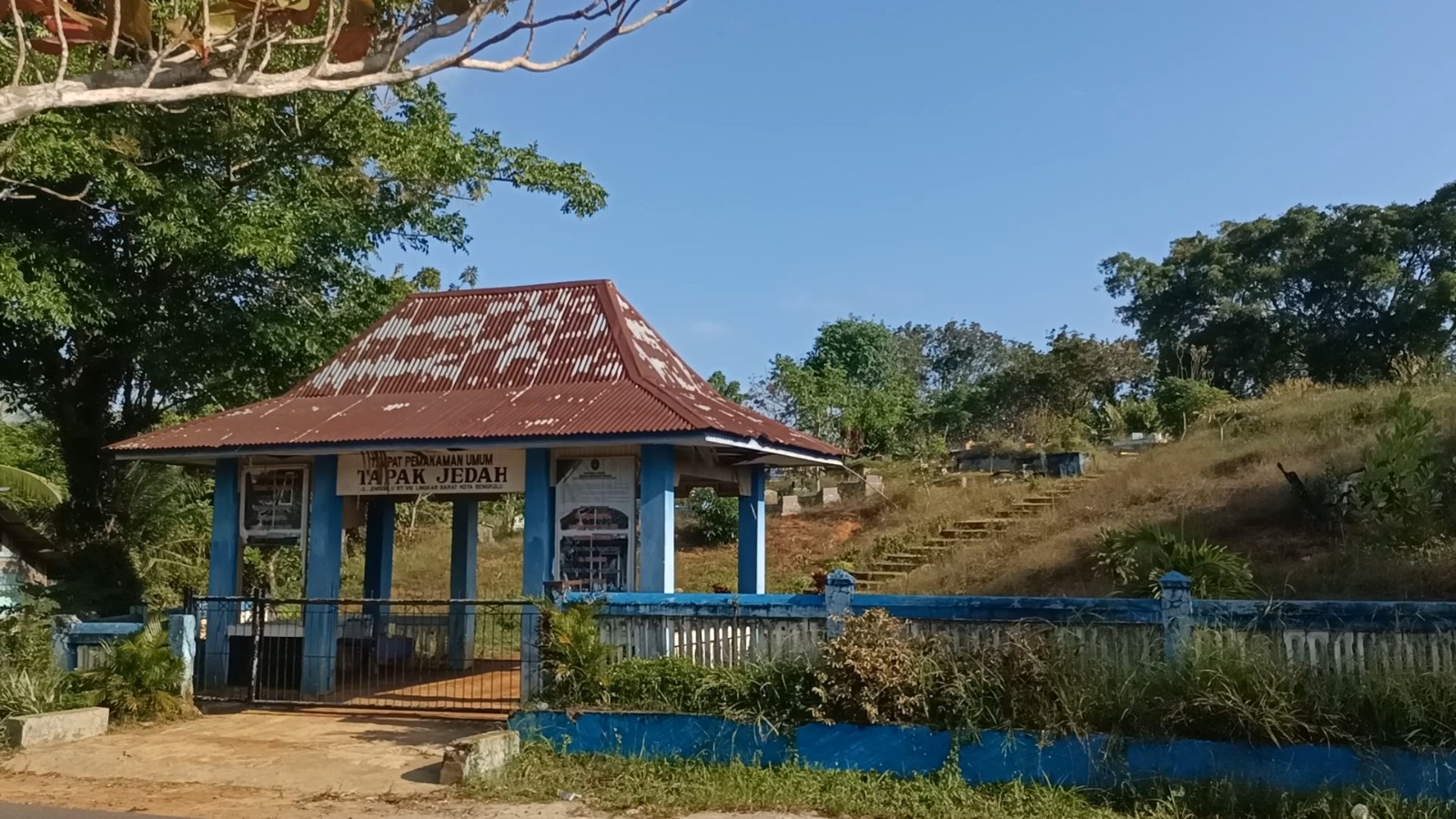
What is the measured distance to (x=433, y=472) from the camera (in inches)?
511

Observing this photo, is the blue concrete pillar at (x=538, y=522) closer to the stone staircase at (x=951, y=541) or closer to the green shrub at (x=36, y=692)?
the green shrub at (x=36, y=692)

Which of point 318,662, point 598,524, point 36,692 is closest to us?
point 36,692

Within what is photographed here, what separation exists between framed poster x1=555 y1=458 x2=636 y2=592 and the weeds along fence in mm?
1619

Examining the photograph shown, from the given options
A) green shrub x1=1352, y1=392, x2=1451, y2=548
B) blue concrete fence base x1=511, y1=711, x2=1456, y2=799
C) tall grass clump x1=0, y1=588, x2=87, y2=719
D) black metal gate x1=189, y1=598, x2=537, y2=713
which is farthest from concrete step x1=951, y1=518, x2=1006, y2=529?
tall grass clump x1=0, y1=588, x2=87, y2=719

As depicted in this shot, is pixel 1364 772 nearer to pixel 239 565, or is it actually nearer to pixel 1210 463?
pixel 239 565

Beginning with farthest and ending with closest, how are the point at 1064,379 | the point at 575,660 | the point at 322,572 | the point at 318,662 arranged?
the point at 1064,379 → the point at 322,572 → the point at 318,662 → the point at 575,660

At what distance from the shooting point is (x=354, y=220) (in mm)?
18594

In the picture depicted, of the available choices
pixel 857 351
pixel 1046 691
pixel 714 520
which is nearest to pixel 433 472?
pixel 1046 691

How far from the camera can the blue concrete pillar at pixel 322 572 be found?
514 inches

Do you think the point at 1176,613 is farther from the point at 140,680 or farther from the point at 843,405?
the point at 843,405

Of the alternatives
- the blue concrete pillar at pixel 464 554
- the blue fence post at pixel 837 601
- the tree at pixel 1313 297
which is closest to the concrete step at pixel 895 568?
the blue concrete pillar at pixel 464 554

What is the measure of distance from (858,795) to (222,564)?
8667 mm

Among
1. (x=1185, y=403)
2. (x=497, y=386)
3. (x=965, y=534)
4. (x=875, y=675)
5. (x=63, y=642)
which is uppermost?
(x=1185, y=403)

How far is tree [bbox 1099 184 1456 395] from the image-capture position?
36.9 meters
